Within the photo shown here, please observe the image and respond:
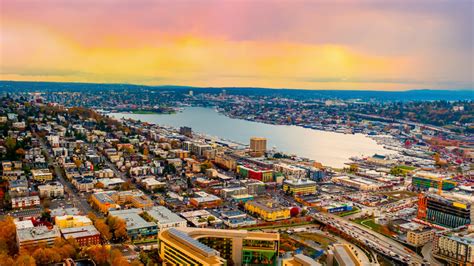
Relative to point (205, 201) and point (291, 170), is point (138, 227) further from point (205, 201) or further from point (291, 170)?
point (291, 170)

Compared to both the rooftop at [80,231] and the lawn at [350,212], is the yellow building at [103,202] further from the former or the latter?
the lawn at [350,212]

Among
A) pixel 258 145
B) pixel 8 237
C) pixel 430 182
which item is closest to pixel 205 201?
pixel 8 237

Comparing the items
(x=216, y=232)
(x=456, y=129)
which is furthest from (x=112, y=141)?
(x=456, y=129)

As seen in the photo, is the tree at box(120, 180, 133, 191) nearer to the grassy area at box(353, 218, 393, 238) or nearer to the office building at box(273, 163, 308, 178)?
the office building at box(273, 163, 308, 178)

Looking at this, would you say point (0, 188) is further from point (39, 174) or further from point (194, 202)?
point (194, 202)

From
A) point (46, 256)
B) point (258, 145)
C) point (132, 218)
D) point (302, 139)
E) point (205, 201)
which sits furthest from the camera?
point (302, 139)

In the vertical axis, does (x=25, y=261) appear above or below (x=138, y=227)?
above

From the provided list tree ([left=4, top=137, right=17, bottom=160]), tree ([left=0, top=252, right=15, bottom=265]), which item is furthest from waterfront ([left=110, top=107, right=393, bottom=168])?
tree ([left=0, top=252, right=15, bottom=265])
